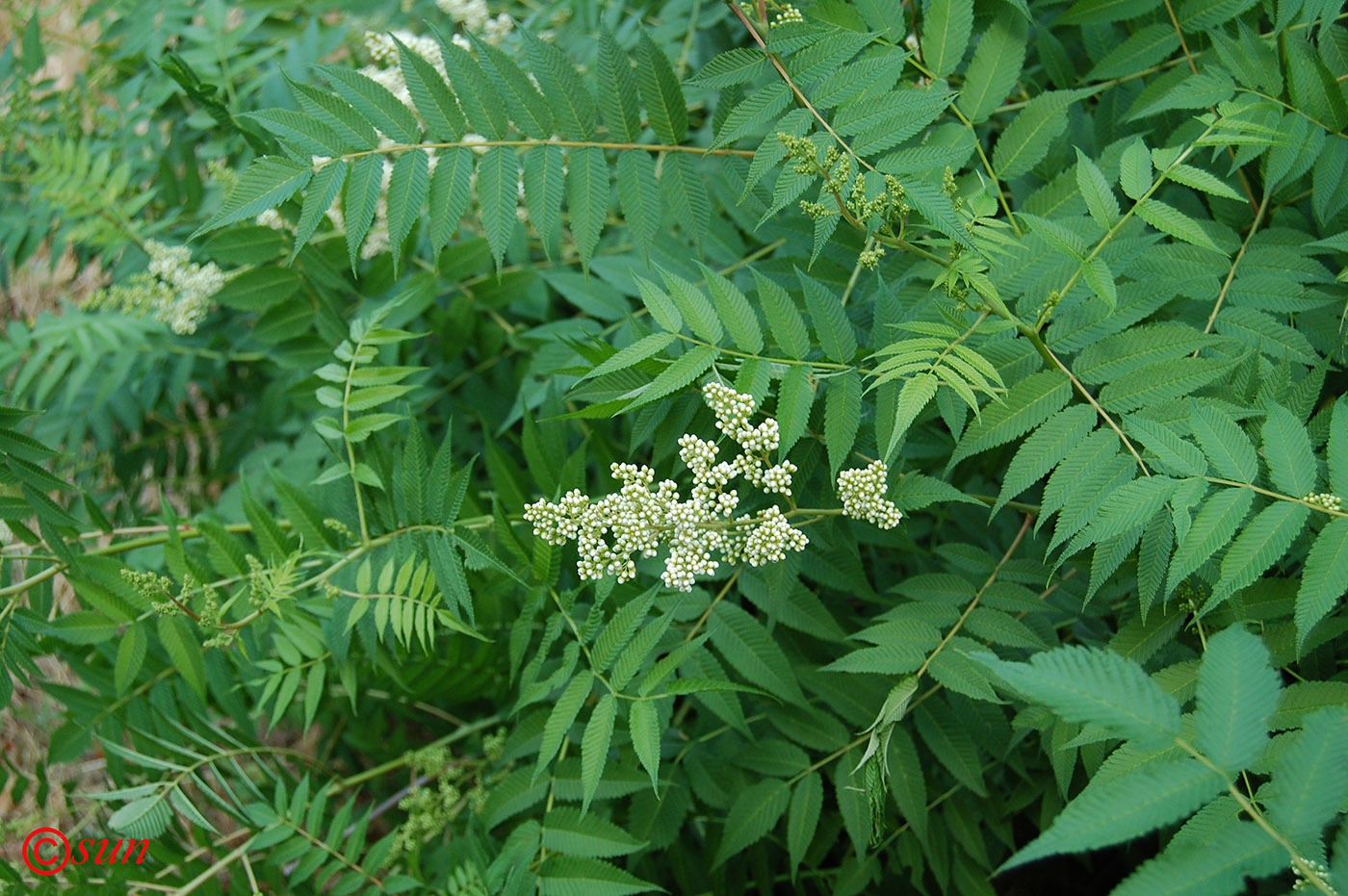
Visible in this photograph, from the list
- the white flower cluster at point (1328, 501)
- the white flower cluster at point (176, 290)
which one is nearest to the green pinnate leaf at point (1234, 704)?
the white flower cluster at point (1328, 501)

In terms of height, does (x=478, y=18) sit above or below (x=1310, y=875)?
above

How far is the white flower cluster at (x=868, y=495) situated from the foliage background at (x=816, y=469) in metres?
0.04

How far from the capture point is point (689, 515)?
50.8 inches

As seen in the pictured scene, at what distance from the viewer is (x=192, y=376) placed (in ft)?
8.72

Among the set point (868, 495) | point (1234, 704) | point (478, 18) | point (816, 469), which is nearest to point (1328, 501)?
point (1234, 704)

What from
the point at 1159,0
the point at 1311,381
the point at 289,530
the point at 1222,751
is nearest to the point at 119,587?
the point at 289,530

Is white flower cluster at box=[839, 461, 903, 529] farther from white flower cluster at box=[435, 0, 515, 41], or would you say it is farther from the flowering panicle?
white flower cluster at box=[435, 0, 515, 41]

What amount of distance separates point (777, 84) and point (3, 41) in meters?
4.43

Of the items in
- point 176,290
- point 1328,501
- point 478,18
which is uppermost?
point 478,18

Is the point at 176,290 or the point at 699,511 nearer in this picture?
the point at 699,511

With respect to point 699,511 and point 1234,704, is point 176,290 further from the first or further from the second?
point 1234,704

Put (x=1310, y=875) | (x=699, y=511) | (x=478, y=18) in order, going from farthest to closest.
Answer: (x=478, y=18)
(x=699, y=511)
(x=1310, y=875)

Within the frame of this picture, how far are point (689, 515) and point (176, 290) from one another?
1.71m

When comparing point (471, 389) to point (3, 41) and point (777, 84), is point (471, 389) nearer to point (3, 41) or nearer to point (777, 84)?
point (777, 84)
